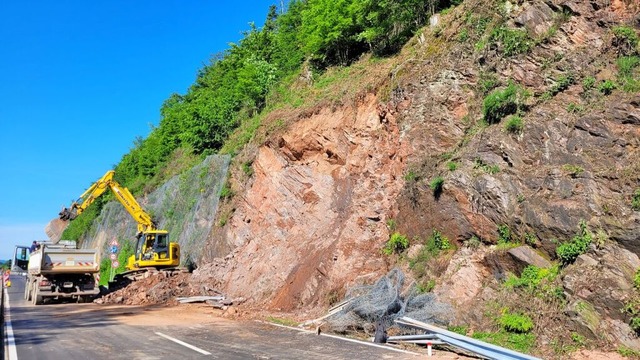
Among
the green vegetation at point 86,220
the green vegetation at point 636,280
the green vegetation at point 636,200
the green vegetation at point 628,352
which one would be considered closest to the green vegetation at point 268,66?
the green vegetation at point 86,220

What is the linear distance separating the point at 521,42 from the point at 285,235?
11192 mm

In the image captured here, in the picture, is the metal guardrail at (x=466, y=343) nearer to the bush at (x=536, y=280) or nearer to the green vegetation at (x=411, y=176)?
the bush at (x=536, y=280)

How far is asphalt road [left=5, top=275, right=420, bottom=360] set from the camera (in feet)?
29.5

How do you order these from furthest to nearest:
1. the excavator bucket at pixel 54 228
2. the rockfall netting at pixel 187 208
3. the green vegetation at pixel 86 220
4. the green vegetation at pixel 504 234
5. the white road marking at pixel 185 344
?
the excavator bucket at pixel 54 228 → the green vegetation at pixel 86 220 → the rockfall netting at pixel 187 208 → the green vegetation at pixel 504 234 → the white road marking at pixel 185 344

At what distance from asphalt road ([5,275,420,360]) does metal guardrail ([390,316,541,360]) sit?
0.78 meters

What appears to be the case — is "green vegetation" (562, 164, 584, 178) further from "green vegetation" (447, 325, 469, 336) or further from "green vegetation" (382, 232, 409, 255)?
"green vegetation" (382, 232, 409, 255)

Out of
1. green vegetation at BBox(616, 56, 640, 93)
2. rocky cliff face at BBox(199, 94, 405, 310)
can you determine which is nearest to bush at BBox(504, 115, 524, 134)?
green vegetation at BBox(616, 56, 640, 93)

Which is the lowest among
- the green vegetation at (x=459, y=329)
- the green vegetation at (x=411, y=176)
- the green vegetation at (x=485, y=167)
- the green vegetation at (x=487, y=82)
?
the green vegetation at (x=459, y=329)

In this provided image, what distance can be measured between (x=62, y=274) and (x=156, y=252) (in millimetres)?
4429

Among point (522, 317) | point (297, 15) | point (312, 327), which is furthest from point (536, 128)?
point (297, 15)

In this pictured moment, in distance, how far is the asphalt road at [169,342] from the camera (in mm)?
9000

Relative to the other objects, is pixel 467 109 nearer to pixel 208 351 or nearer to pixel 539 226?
pixel 539 226

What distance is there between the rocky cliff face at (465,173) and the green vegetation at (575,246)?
0.50 ft

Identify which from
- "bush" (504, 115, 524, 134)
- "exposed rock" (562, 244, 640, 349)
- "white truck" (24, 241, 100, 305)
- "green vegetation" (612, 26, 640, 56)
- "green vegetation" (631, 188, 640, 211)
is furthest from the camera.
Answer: "white truck" (24, 241, 100, 305)
